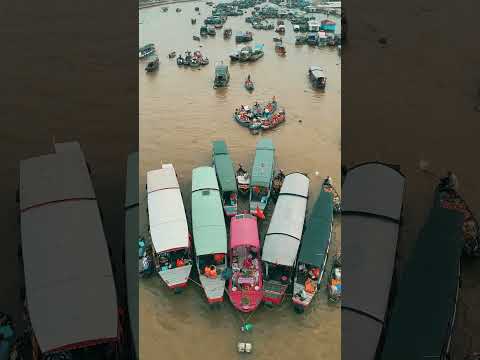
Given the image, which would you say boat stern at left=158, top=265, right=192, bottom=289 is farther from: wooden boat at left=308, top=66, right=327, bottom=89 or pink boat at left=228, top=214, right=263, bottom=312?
wooden boat at left=308, top=66, right=327, bottom=89

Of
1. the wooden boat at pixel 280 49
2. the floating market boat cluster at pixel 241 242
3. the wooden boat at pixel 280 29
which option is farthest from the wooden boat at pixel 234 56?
the floating market boat cluster at pixel 241 242

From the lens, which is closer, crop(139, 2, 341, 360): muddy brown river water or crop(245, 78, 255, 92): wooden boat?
crop(139, 2, 341, 360): muddy brown river water

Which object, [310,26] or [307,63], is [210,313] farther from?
[310,26]

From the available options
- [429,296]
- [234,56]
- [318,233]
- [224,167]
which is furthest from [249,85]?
[429,296]

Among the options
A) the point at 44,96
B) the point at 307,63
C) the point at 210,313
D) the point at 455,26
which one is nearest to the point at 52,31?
the point at 44,96

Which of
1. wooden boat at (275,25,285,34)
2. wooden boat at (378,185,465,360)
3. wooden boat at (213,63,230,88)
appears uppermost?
wooden boat at (275,25,285,34)

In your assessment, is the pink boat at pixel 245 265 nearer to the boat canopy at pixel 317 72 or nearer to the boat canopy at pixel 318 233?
the boat canopy at pixel 318 233

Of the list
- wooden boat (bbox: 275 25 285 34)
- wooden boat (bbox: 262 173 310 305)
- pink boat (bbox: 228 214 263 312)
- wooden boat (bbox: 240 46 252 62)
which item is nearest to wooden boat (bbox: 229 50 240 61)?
wooden boat (bbox: 240 46 252 62)

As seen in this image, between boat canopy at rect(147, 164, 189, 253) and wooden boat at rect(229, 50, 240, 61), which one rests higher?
wooden boat at rect(229, 50, 240, 61)
